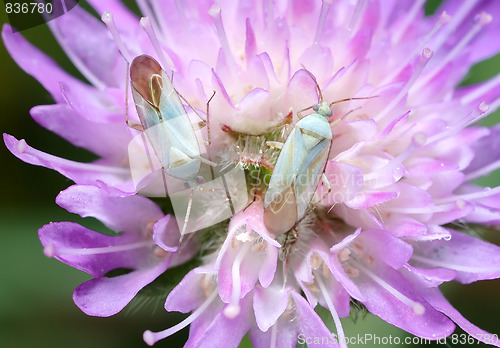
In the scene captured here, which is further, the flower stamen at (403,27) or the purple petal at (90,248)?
the flower stamen at (403,27)

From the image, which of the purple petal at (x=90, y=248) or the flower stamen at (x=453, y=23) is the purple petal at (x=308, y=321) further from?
the flower stamen at (x=453, y=23)

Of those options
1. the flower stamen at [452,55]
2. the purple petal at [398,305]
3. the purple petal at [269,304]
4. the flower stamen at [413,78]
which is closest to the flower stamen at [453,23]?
the flower stamen at [452,55]

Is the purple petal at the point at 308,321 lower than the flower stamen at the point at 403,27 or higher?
lower

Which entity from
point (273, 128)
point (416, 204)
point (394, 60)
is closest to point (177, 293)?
point (273, 128)

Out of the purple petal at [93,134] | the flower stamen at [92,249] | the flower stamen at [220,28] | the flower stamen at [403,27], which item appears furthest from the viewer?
the flower stamen at [403,27]

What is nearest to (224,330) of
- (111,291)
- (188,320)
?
(188,320)

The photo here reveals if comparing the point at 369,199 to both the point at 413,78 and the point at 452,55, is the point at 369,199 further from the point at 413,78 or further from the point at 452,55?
the point at 452,55

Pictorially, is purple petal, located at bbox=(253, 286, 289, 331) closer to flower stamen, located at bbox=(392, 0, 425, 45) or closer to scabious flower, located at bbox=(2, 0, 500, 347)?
scabious flower, located at bbox=(2, 0, 500, 347)
